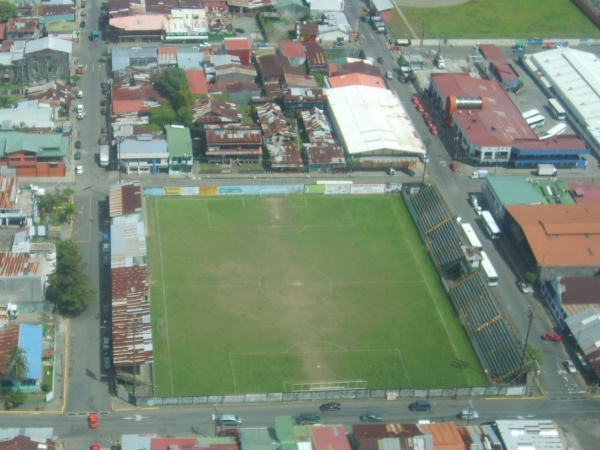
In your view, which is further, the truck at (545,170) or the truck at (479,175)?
the truck at (545,170)

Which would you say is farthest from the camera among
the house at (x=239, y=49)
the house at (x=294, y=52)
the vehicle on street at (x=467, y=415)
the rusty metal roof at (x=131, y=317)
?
the house at (x=294, y=52)

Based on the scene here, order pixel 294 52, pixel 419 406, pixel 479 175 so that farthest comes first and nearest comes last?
Result: pixel 294 52 → pixel 479 175 → pixel 419 406

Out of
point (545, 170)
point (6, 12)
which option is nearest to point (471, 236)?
point (545, 170)

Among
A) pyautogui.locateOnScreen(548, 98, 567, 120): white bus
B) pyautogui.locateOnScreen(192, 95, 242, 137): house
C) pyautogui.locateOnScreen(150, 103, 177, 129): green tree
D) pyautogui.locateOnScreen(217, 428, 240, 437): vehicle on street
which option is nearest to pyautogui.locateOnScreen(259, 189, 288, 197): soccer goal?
pyautogui.locateOnScreen(192, 95, 242, 137): house

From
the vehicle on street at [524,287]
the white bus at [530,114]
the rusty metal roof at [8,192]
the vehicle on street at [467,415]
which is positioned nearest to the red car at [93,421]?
the vehicle on street at [467,415]

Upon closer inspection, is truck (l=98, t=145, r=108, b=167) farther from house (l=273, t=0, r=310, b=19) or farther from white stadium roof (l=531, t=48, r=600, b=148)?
white stadium roof (l=531, t=48, r=600, b=148)

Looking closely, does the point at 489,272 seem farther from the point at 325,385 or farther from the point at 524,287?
the point at 325,385

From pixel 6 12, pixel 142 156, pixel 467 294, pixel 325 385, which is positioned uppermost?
pixel 6 12

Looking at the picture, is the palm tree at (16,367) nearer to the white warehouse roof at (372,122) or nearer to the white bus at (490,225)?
the white warehouse roof at (372,122)
